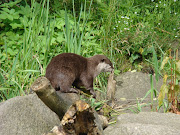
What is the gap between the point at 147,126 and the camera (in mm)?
2322

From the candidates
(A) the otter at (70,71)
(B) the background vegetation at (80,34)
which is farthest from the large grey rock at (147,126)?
(B) the background vegetation at (80,34)

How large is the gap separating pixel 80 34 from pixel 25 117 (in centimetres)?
280

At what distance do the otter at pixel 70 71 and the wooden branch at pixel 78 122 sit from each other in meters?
1.18

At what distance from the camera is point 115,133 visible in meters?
2.41

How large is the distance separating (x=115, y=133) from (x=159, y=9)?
4653 millimetres

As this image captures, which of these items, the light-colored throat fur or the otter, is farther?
the light-colored throat fur

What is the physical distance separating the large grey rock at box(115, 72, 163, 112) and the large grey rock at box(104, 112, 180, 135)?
131 centimetres

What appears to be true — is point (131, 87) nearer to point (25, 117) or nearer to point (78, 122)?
point (25, 117)

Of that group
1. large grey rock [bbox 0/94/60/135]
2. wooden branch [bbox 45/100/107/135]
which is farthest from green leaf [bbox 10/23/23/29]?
wooden branch [bbox 45/100/107/135]

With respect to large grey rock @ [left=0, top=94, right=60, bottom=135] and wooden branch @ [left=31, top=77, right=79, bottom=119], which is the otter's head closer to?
large grey rock @ [left=0, top=94, right=60, bottom=135]

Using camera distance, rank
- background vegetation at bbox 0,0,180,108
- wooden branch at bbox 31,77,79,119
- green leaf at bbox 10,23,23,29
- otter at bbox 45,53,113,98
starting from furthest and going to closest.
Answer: green leaf at bbox 10,23,23,29 → background vegetation at bbox 0,0,180,108 → otter at bbox 45,53,113,98 → wooden branch at bbox 31,77,79,119

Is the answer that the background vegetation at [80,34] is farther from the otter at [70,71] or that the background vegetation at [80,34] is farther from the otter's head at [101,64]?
the otter at [70,71]

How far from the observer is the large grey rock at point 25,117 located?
2361mm

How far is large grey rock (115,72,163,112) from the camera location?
4425mm
